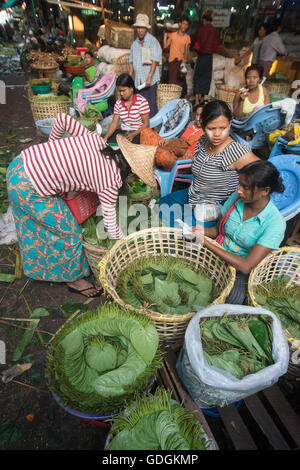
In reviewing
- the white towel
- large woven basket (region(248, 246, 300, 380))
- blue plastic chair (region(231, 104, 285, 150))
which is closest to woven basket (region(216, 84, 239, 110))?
blue plastic chair (region(231, 104, 285, 150))

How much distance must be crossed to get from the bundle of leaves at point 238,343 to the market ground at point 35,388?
60 cm

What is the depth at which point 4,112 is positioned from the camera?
7230 mm

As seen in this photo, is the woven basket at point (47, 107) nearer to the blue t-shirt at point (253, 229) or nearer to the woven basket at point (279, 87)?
the blue t-shirt at point (253, 229)

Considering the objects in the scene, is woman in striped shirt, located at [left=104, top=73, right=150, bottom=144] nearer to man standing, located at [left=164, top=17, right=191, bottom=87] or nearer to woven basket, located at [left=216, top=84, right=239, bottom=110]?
woven basket, located at [left=216, top=84, right=239, bottom=110]

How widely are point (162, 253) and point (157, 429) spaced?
47.5 inches

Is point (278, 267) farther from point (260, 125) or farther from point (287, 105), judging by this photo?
point (260, 125)

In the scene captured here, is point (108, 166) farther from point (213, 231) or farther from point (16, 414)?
point (16, 414)

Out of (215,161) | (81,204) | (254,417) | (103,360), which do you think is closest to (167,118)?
(215,161)

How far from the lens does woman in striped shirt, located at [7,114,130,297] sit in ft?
6.15

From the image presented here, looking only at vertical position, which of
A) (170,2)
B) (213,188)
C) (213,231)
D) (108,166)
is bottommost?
(213,231)

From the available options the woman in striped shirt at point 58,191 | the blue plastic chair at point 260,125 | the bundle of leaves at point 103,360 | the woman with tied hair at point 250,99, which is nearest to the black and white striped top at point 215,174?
the woman in striped shirt at point 58,191

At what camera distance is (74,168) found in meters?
1.91
